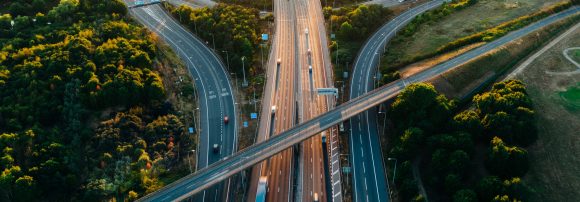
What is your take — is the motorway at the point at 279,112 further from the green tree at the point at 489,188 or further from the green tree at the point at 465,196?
the green tree at the point at 489,188

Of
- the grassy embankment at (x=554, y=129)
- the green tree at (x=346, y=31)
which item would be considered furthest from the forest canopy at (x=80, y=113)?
the grassy embankment at (x=554, y=129)

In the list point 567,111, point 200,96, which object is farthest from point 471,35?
point 200,96

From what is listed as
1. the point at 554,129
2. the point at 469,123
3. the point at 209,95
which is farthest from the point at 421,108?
the point at 209,95

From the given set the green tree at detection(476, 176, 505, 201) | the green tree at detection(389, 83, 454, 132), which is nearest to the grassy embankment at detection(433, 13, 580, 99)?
the green tree at detection(389, 83, 454, 132)

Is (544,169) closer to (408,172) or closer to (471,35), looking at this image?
(408,172)

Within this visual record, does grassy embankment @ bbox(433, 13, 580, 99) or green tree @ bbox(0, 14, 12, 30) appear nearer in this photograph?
A: grassy embankment @ bbox(433, 13, 580, 99)

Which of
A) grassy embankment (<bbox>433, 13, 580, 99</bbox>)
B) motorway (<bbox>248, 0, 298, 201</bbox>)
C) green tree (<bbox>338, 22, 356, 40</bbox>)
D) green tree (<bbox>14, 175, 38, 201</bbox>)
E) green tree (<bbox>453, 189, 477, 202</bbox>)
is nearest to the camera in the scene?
green tree (<bbox>453, 189, 477, 202</bbox>)

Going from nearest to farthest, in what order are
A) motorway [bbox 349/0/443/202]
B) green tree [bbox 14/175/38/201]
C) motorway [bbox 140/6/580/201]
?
1. green tree [bbox 14/175/38/201]
2. motorway [bbox 140/6/580/201]
3. motorway [bbox 349/0/443/202]

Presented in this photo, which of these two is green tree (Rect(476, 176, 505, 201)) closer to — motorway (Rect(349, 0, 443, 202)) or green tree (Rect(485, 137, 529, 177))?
green tree (Rect(485, 137, 529, 177))
